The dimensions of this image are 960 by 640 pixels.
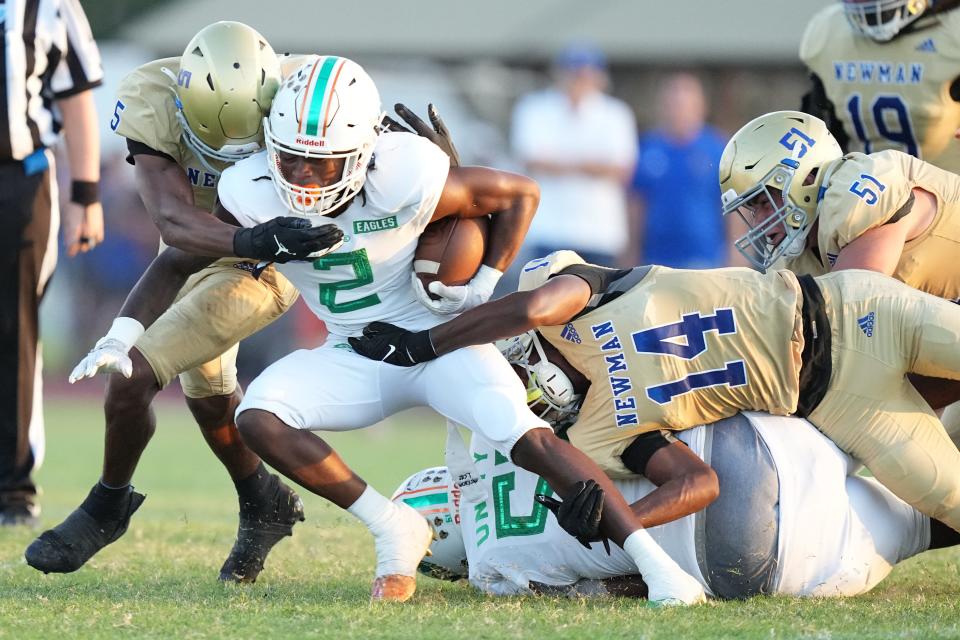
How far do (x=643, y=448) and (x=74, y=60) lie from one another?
10.7ft

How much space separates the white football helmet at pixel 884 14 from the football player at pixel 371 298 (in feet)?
6.21

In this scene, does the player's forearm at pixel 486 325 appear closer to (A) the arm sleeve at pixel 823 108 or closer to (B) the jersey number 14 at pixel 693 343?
(B) the jersey number 14 at pixel 693 343

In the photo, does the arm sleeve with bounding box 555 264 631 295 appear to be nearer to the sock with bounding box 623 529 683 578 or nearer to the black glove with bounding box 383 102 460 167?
the black glove with bounding box 383 102 460 167

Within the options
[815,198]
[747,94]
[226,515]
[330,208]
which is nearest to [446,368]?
[330,208]

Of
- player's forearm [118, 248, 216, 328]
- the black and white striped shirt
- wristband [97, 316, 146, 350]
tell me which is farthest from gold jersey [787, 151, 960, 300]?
the black and white striped shirt

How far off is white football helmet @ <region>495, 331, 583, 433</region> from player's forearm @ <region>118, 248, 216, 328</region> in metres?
1.12

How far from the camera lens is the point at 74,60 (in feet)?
20.1

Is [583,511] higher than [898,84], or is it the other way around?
[898,84]

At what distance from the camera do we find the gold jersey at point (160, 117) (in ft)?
15.5

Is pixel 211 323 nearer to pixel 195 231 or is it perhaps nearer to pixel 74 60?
pixel 195 231

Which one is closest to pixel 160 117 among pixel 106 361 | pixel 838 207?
pixel 106 361

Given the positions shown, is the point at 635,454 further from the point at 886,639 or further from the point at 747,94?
the point at 747,94

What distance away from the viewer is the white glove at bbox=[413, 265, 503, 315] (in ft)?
14.9

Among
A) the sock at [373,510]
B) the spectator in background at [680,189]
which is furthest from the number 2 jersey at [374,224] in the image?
the spectator in background at [680,189]
